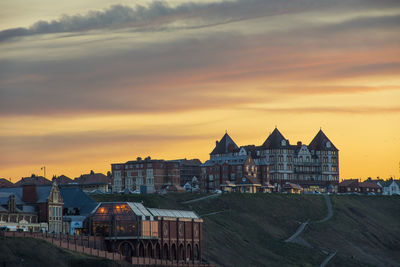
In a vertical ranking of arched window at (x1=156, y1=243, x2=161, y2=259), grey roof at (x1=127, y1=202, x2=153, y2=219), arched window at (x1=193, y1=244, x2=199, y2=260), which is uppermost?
grey roof at (x1=127, y1=202, x2=153, y2=219)

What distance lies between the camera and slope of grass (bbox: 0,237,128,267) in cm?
11831

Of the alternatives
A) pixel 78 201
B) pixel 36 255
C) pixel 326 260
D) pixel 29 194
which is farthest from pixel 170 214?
pixel 326 260

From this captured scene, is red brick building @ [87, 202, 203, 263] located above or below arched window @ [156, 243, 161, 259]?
above

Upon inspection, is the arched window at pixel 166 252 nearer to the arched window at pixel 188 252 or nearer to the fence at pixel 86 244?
the fence at pixel 86 244

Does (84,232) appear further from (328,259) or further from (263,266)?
(328,259)

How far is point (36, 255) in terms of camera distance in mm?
121375

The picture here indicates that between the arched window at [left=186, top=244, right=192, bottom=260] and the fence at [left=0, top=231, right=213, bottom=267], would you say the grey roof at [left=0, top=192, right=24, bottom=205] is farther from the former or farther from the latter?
the arched window at [left=186, top=244, right=192, bottom=260]

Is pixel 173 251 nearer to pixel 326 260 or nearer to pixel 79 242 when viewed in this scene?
pixel 79 242

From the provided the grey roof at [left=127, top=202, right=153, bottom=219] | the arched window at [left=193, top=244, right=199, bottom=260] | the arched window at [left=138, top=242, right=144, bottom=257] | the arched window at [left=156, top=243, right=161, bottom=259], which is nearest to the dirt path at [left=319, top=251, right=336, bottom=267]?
the arched window at [left=193, top=244, right=199, bottom=260]

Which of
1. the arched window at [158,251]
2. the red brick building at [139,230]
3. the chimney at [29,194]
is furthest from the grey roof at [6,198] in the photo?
the arched window at [158,251]

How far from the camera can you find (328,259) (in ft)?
639

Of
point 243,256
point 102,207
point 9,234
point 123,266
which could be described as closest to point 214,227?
point 243,256

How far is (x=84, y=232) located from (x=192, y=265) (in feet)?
74.5

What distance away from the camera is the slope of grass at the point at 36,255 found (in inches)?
4658
